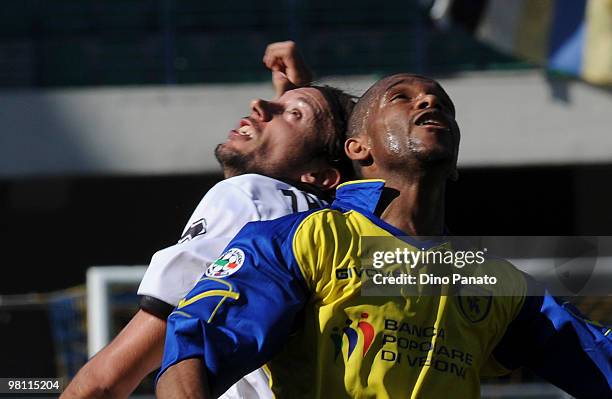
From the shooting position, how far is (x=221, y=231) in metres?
2.50

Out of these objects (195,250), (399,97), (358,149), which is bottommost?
(195,250)

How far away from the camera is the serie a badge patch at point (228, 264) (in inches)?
77.4

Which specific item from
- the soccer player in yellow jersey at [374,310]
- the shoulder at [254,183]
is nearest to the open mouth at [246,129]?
the shoulder at [254,183]

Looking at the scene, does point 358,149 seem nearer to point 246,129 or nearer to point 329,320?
point 329,320

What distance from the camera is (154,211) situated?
987 centimetres

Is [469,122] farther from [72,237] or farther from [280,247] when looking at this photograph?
[280,247]

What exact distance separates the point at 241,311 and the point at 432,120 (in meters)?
0.55

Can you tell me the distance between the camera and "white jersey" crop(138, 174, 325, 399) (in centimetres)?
240

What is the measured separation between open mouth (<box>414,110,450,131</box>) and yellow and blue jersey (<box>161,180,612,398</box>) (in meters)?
0.14

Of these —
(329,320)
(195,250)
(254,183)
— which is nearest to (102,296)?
(254,183)

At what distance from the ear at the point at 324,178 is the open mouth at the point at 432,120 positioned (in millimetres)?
593

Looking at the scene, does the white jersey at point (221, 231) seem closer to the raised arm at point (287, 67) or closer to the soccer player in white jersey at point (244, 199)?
the soccer player in white jersey at point (244, 199)

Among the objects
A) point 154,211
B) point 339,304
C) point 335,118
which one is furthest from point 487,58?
point 339,304

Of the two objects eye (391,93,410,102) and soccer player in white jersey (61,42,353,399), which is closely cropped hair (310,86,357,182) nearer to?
soccer player in white jersey (61,42,353,399)
